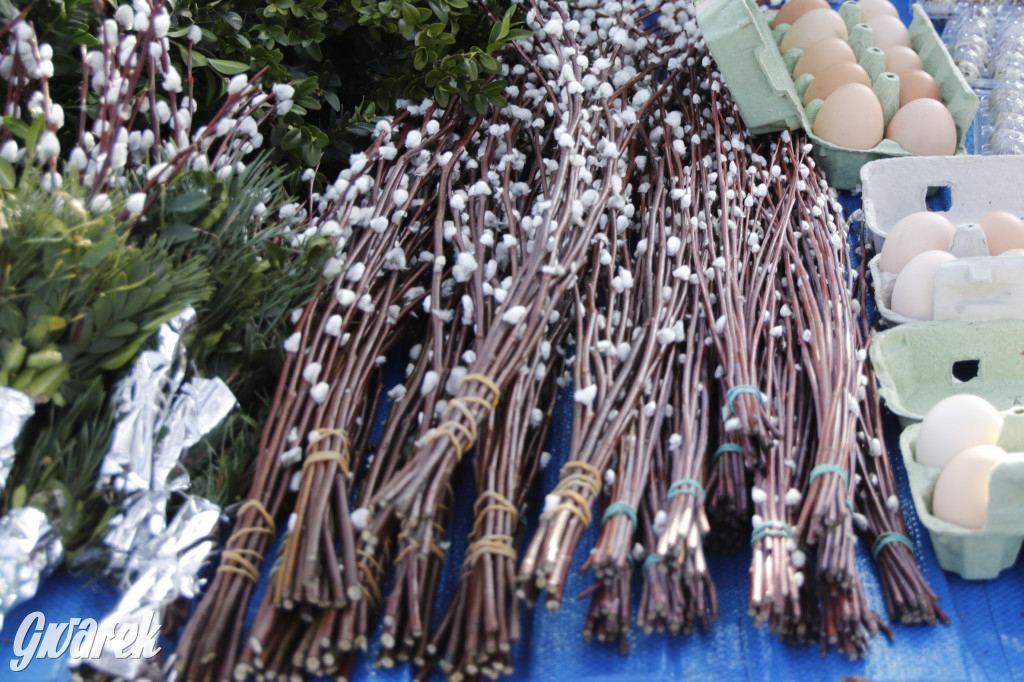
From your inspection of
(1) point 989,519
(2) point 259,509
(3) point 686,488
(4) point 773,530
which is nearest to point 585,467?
(3) point 686,488

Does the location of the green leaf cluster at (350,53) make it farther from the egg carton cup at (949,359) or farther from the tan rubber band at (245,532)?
the egg carton cup at (949,359)

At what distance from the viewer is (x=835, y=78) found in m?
1.93

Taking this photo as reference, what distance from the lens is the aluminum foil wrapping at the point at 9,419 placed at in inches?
38.4

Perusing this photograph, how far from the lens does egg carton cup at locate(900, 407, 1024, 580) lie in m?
1.09

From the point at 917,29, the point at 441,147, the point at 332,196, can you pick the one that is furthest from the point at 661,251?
the point at 917,29

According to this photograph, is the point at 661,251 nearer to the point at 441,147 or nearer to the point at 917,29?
the point at 441,147

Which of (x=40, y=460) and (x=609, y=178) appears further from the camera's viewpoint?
(x=609, y=178)

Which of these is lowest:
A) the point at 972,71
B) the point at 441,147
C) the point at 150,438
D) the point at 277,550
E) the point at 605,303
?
the point at 277,550

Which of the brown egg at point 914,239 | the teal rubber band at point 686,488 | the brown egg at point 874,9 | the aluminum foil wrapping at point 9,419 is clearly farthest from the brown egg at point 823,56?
the aluminum foil wrapping at point 9,419

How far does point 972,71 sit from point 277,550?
227 cm

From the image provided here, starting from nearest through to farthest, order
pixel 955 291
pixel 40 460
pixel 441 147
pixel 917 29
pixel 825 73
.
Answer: pixel 40 460, pixel 955 291, pixel 441 147, pixel 825 73, pixel 917 29

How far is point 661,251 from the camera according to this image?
1.47 metres

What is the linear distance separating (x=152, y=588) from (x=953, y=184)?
1.77m

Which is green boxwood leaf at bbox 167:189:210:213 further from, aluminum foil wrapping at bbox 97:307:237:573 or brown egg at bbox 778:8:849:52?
brown egg at bbox 778:8:849:52
